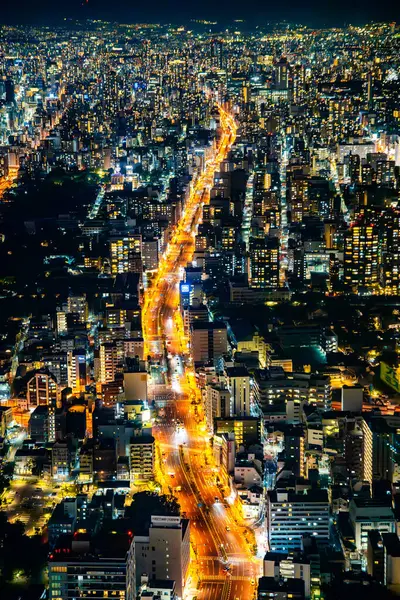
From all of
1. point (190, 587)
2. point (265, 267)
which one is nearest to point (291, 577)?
point (190, 587)

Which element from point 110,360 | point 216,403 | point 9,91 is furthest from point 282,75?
point 216,403

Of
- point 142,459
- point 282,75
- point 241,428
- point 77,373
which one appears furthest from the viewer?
point 282,75

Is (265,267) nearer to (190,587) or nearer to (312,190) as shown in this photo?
(312,190)

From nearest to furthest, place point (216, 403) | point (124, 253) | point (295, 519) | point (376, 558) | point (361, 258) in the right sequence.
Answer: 1. point (376, 558)
2. point (295, 519)
3. point (216, 403)
4. point (361, 258)
5. point (124, 253)

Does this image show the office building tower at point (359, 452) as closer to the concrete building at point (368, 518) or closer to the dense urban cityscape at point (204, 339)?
the dense urban cityscape at point (204, 339)

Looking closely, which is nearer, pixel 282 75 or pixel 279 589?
pixel 279 589

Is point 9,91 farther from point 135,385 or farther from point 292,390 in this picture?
point 292,390
